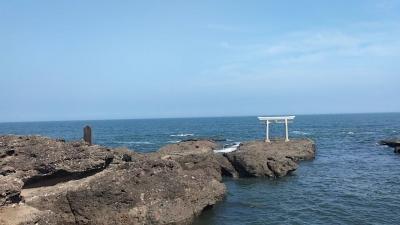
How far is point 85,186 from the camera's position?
24.5 m

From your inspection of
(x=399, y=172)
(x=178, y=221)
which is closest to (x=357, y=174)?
(x=399, y=172)

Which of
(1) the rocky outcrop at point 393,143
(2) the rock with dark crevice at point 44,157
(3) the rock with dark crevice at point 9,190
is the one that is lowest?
(1) the rocky outcrop at point 393,143

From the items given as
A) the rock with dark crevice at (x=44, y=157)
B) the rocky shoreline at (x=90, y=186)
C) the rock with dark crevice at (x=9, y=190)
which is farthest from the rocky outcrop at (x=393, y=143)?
the rock with dark crevice at (x=9, y=190)

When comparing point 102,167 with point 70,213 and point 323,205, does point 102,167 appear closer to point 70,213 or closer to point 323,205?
point 70,213

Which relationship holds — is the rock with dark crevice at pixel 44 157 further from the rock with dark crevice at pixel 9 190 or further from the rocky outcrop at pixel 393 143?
the rocky outcrop at pixel 393 143

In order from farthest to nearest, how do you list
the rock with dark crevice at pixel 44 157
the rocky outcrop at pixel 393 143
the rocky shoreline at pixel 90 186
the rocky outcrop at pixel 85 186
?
the rocky outcrop at pixel 393 143, the rock with dark crevice at pixel 44 157, the rocky outcrop at pixel 85 186, the rocky shoreline at pixel 90 186

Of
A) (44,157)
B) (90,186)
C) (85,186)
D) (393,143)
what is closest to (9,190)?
(44,157)

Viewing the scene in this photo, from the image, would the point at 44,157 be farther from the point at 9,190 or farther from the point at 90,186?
the point at 9,190

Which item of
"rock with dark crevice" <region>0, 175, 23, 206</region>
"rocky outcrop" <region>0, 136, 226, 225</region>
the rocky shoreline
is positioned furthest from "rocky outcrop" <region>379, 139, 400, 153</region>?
"rock with dark crevice" <region>0, 175, 23, 206</region>

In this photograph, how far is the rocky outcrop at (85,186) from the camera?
931 inches

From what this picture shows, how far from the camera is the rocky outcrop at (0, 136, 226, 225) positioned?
77.6 feet

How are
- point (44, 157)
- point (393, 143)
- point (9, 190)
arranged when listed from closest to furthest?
point (9, 190), point (44, 157), point (393, 143)

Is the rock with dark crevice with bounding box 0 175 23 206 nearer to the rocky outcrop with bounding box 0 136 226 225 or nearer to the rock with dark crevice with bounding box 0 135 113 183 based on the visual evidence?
the rocky outcrop with bounding box 0 136 226 225

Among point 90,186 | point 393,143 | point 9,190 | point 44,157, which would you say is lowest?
point 393,143
